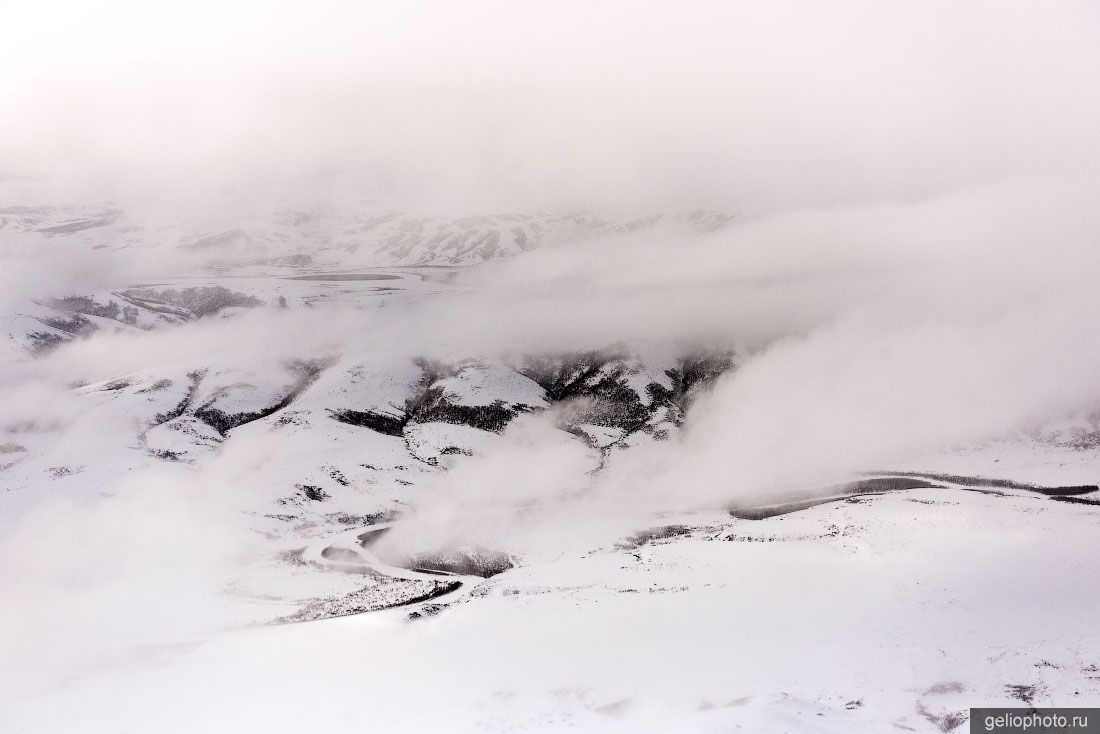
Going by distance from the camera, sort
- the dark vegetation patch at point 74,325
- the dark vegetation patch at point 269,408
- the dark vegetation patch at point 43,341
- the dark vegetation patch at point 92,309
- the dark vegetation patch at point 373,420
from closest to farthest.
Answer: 1. the dark vegetation patch at point 373,420
2. the dark vegetation patch at point 269,408
3. the dark vegetation patch at point 43,341
4. the dark vegetation patch at point 74,325
5. the dark vegetation patch at point 92,309

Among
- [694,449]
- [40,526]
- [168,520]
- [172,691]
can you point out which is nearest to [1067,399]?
[694,449]

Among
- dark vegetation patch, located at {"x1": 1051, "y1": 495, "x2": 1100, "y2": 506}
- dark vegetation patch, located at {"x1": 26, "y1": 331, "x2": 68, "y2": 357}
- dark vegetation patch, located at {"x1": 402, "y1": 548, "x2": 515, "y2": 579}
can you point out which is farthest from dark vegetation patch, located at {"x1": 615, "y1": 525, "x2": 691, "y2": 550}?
dark vegetation patch, located at {"x1": 26, "y1": 331, "x2": 68, "y2": 357}

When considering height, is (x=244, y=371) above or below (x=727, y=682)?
above

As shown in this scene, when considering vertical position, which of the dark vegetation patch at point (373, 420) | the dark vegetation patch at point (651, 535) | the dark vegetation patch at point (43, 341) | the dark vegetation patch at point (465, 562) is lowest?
the dark vegetation patch at point (465, 562)

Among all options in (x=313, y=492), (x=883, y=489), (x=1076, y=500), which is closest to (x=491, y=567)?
(x=313, y=492)

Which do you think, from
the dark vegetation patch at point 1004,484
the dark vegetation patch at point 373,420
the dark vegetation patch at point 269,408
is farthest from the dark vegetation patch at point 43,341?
the dark vegetation patch at point 1004,484

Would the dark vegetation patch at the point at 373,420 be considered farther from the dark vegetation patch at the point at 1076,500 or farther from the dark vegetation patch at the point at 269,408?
the dark vegetation patch at the point at 1076,500

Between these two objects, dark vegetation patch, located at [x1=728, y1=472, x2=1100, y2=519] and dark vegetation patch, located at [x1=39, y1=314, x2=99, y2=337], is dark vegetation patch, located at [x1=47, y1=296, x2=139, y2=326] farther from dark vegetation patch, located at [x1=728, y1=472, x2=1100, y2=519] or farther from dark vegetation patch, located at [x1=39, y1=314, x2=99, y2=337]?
dark vegetation patch, located at [x1=728, y1=472, x2=1100, y2=519]

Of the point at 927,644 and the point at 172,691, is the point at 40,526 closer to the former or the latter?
the point at 172,691
